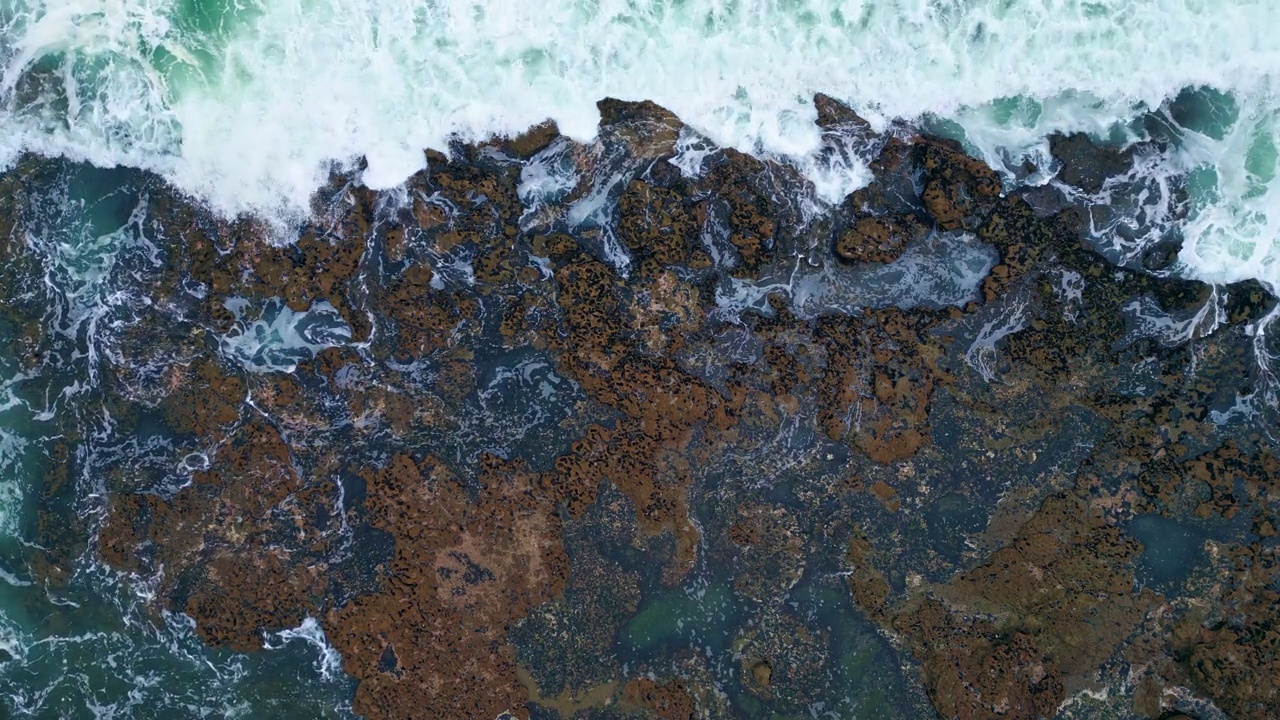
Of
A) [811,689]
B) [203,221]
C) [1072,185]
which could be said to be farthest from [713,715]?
[203,221]

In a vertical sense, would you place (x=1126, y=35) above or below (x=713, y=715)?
above

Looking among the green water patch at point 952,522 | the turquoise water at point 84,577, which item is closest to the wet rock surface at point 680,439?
the green water patch at point 952,522

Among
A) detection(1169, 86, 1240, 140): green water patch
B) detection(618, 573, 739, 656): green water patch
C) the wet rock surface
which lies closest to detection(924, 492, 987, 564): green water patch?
the wet rock surface

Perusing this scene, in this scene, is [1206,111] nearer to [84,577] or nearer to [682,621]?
[682,621]

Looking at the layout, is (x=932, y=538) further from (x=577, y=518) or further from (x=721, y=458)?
(x=577, y=518)

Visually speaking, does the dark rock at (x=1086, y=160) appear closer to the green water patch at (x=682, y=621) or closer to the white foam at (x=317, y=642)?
the green water patch at (x=682, y=621)

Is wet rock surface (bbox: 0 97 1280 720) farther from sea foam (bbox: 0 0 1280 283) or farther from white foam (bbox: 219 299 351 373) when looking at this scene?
sea foam (bbox: 0 0 1280 283)
